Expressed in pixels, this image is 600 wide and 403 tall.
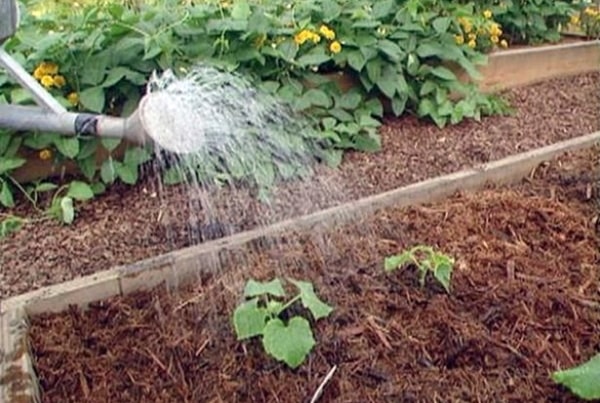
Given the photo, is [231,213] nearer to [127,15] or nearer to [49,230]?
[49,230]

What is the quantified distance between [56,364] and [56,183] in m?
0.93

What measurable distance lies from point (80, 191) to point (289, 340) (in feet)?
3.38

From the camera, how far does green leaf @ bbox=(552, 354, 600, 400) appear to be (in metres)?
1.19

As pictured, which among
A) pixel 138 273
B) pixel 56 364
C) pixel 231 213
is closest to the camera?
pixel 56 364

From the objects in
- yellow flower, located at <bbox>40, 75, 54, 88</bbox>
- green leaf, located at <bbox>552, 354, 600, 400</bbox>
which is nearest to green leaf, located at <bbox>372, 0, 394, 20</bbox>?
yellow flower, located at <bbox>40, 75, 54, 88</bbox>

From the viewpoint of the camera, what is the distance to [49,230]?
1956 mm

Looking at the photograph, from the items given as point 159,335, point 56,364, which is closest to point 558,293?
point 159,335

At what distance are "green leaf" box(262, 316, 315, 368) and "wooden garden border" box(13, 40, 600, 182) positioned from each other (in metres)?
1.48

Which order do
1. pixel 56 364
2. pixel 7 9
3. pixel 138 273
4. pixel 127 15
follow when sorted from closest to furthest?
pixel 7 9, pixel 56 364, pixel 138 273, pixel 127 15

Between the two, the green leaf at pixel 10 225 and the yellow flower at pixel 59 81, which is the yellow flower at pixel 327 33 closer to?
the yellow flower at pixel 59 81

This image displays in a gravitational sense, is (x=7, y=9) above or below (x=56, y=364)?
above

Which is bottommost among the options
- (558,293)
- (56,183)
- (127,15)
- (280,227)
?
(56,183)

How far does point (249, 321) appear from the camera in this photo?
1.39 meters

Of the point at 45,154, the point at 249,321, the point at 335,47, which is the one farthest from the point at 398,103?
the point at 249,321
